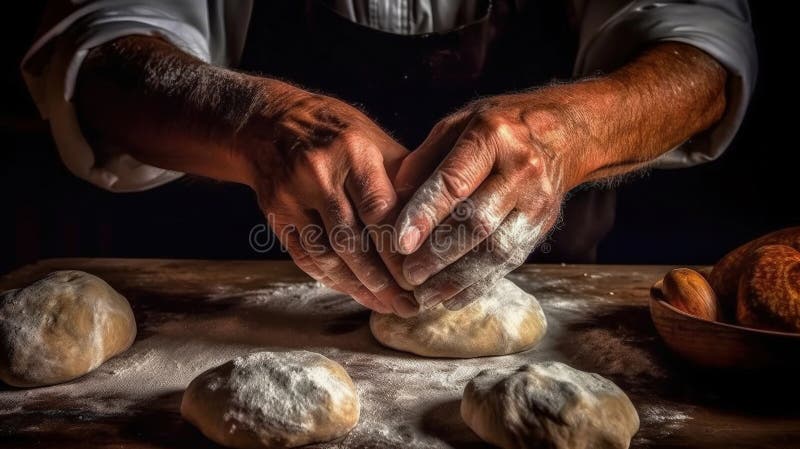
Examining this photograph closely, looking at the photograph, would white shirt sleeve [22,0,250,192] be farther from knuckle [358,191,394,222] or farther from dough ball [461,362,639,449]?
dough ball [461,362,639,449]

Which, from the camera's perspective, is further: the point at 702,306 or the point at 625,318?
the point at 625,318

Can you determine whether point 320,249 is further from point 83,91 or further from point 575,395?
point 83,91

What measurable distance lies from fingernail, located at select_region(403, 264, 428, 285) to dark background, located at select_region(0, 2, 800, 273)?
4.37ft

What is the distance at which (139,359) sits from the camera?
1293mm

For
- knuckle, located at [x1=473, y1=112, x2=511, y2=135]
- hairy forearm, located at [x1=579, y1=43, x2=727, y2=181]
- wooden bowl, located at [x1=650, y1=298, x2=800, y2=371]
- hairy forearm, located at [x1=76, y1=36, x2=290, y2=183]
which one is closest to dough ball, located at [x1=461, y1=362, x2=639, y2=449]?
wooden bowl, located at [x1=650, y1=298, x2=800, y2=371]

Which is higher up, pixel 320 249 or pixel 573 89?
pixel 573 89

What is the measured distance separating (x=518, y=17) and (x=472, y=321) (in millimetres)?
1128

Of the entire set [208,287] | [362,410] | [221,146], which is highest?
[221,146]

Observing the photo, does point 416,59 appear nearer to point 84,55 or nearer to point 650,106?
point 650,106

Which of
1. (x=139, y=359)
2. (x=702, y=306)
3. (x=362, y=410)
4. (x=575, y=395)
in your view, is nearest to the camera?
(x=575, y=395)

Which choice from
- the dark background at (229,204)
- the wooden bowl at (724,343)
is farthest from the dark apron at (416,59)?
the wooden bowl at (724,343)

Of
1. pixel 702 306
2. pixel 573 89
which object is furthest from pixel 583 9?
pixel 702 306

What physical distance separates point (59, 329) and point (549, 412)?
88cm

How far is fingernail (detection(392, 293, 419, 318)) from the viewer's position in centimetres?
124
